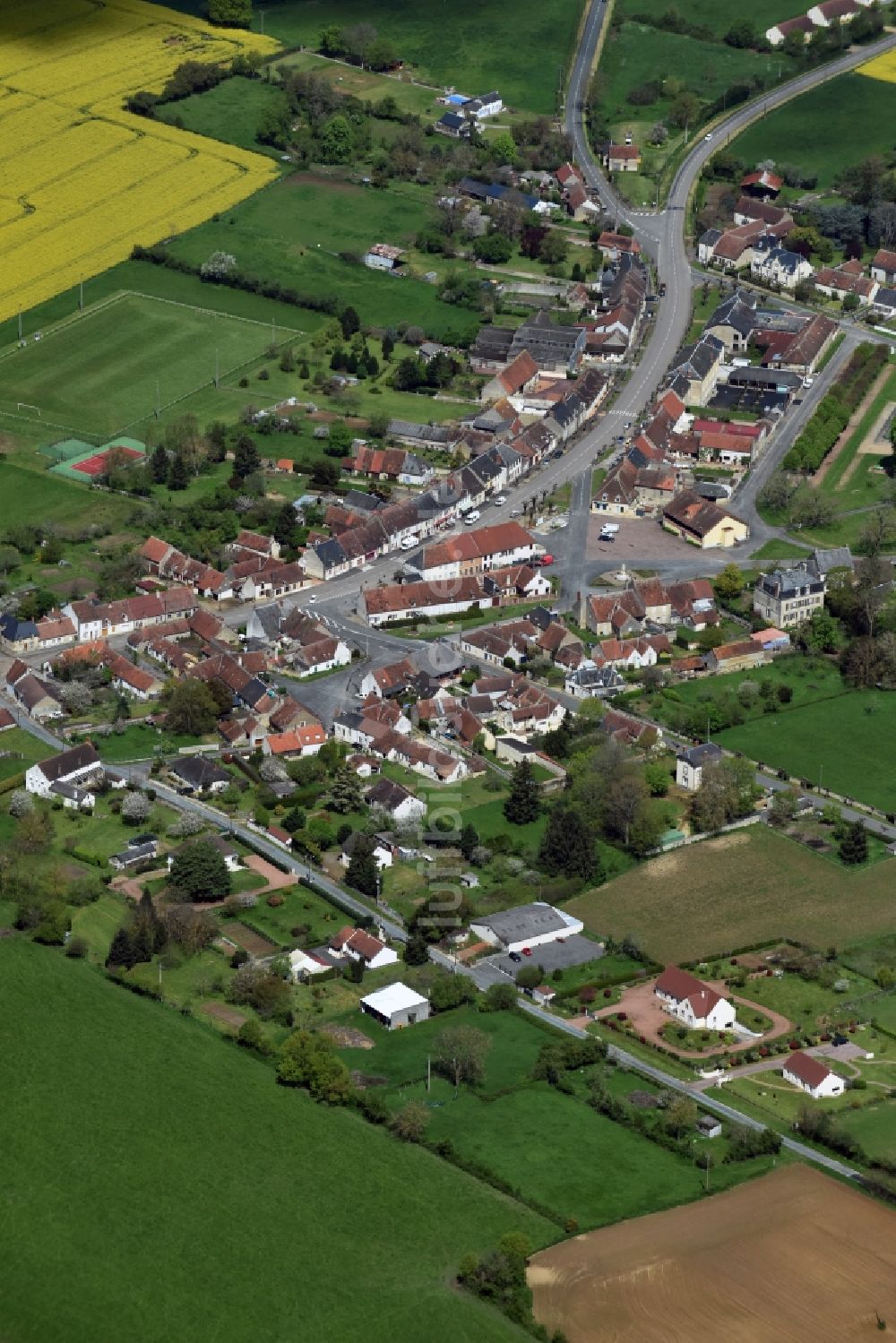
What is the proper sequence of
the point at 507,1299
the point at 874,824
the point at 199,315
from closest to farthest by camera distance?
the point at 507,1299
the point at 874,824
the point at 199,315

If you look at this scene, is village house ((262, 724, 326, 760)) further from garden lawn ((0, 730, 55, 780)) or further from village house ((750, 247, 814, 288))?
village house ((750, 247, 814, 288))

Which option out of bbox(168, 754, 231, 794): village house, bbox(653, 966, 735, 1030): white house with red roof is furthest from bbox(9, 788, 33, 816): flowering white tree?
bbox(653, 966, 735, 1030): white house with red roof

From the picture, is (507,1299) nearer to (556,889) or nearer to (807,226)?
(556,889)

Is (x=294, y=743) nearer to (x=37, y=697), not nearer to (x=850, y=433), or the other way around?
(x=37, y=697)

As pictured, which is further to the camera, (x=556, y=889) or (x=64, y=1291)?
(x=556, y=889)

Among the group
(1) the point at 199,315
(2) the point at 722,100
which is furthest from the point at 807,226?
(1) the point at 199,315

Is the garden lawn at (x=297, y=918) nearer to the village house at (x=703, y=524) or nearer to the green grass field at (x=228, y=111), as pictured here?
the village house at (x=703, y=524)
